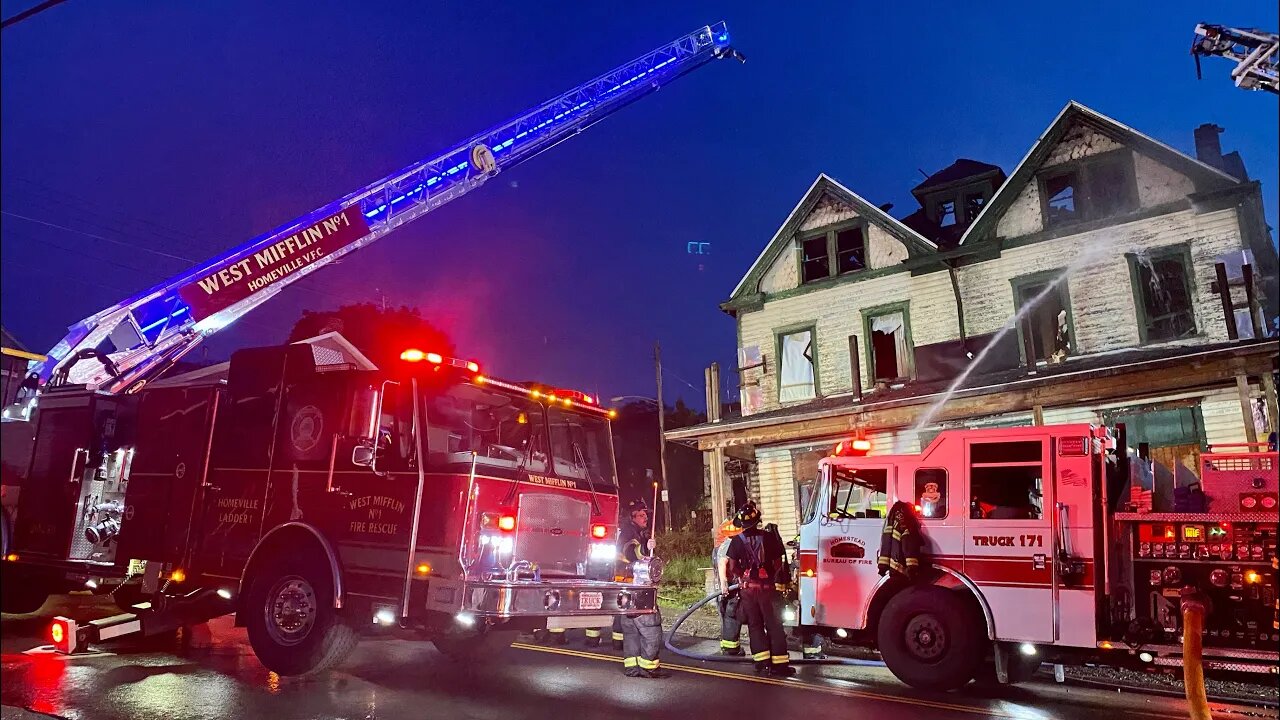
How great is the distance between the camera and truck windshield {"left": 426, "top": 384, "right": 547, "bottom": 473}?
274 inches

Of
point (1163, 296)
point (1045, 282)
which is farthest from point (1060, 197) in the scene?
point (1163, 296)

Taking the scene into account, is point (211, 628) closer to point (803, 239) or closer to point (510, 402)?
point (510, 402)

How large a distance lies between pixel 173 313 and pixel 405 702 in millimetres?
9678

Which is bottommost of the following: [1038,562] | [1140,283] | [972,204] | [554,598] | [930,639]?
[930,639]

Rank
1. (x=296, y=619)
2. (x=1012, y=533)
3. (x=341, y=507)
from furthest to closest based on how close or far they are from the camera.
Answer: (x=1012, y=533), (x=341, y=507), (x=296, y=619)

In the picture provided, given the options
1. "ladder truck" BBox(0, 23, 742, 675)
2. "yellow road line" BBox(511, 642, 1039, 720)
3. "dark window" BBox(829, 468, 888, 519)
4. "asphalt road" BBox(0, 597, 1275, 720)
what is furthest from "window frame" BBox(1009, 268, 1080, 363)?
"ladder truck" BBox(0, 23, 742, 675)

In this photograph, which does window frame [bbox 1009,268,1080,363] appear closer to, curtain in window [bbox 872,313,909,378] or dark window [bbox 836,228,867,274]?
curtain in window [bbox 872,313,909,378]

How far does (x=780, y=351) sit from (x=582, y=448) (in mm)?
12180

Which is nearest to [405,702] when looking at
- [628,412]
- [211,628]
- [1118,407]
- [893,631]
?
[893,631]

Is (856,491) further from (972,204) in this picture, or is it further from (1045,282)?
(972,204)

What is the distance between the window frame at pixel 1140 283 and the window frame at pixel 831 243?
5.24m

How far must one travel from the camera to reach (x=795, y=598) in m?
9.56

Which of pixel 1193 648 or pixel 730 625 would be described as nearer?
pixel 1193 648

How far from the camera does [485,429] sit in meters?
7.41
